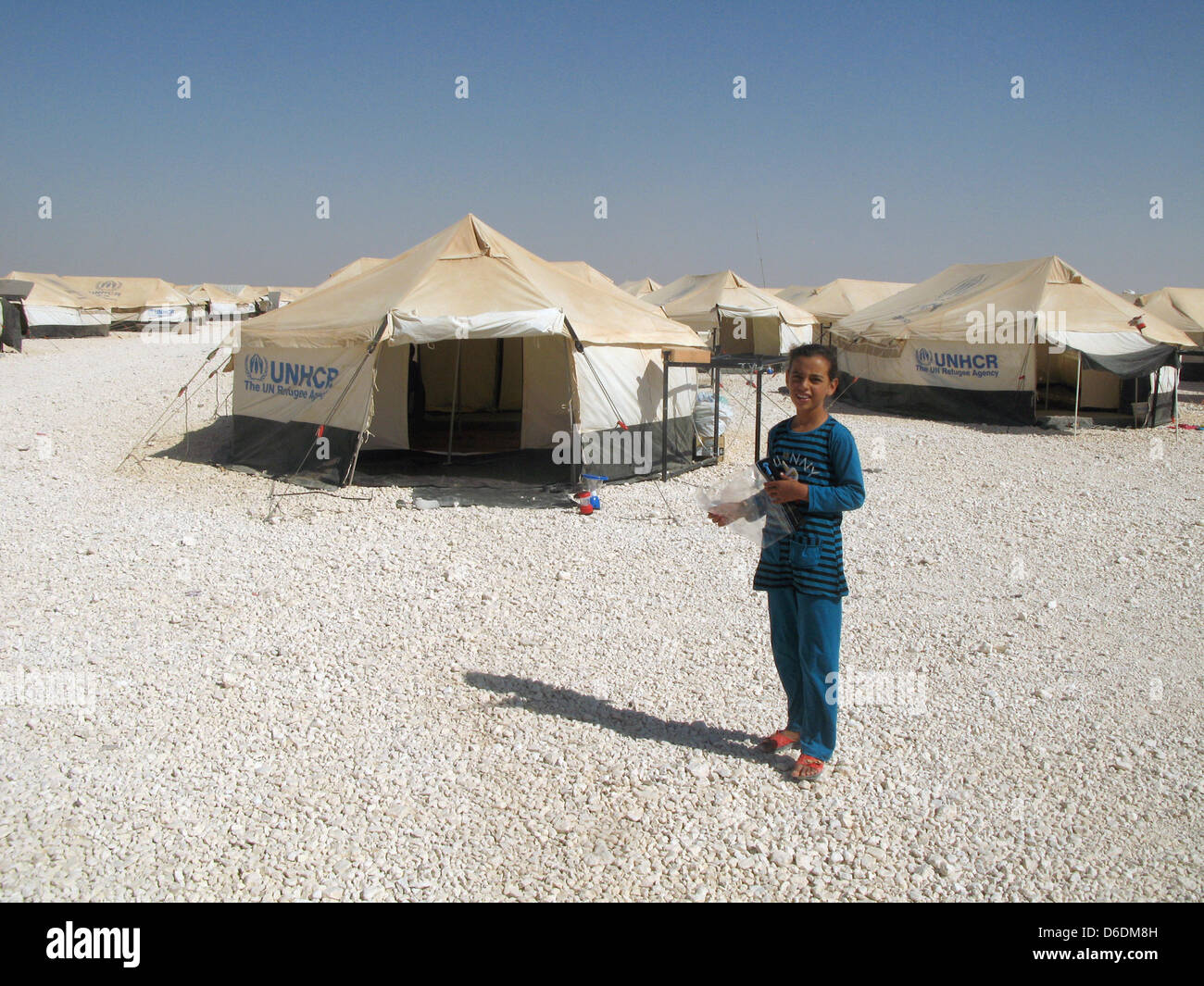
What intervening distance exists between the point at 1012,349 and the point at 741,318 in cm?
1215

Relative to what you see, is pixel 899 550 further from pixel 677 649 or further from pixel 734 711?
pixel 734 711

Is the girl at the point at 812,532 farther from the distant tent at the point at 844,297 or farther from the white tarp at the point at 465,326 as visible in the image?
the distant tent at the point at 844,297

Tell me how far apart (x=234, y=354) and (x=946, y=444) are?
10214 millimetres

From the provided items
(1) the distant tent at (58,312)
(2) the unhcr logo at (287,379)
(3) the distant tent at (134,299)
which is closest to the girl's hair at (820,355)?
(2) the unhcr logo at (287,379)

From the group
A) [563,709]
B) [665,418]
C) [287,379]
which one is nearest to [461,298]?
[287,379]

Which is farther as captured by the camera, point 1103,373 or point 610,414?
point 1103,373

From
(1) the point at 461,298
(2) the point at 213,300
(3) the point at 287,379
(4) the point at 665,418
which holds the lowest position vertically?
(4) the point at 665,418

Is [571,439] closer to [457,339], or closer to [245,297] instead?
[457,339]

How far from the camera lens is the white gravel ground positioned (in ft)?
10.6

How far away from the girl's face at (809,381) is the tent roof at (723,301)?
78.9 feet

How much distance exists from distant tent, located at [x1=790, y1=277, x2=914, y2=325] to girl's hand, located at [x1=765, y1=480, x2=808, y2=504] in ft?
97.0

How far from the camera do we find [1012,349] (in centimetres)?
1570
